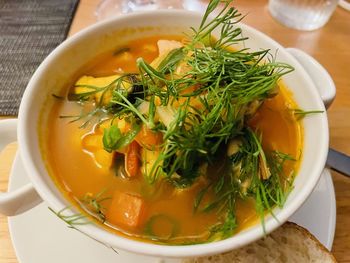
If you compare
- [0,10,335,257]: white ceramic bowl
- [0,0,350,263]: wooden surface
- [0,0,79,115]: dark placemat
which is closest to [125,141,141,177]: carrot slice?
[0,10,335,257]: white ceramic bowl

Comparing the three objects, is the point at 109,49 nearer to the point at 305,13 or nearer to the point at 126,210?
the point at 126,210

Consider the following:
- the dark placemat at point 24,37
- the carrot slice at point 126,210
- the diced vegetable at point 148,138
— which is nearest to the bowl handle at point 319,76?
the diced vegetable at point 148,138

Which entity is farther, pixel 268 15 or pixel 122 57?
pixel 268 15

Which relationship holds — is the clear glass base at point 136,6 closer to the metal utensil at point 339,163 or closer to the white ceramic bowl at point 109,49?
the white ceramic bowl at point 109,49

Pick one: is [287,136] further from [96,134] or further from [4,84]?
[4,84]

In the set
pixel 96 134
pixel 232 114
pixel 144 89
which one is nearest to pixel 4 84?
pixel 96 134

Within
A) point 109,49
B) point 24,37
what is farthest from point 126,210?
point 24,37
